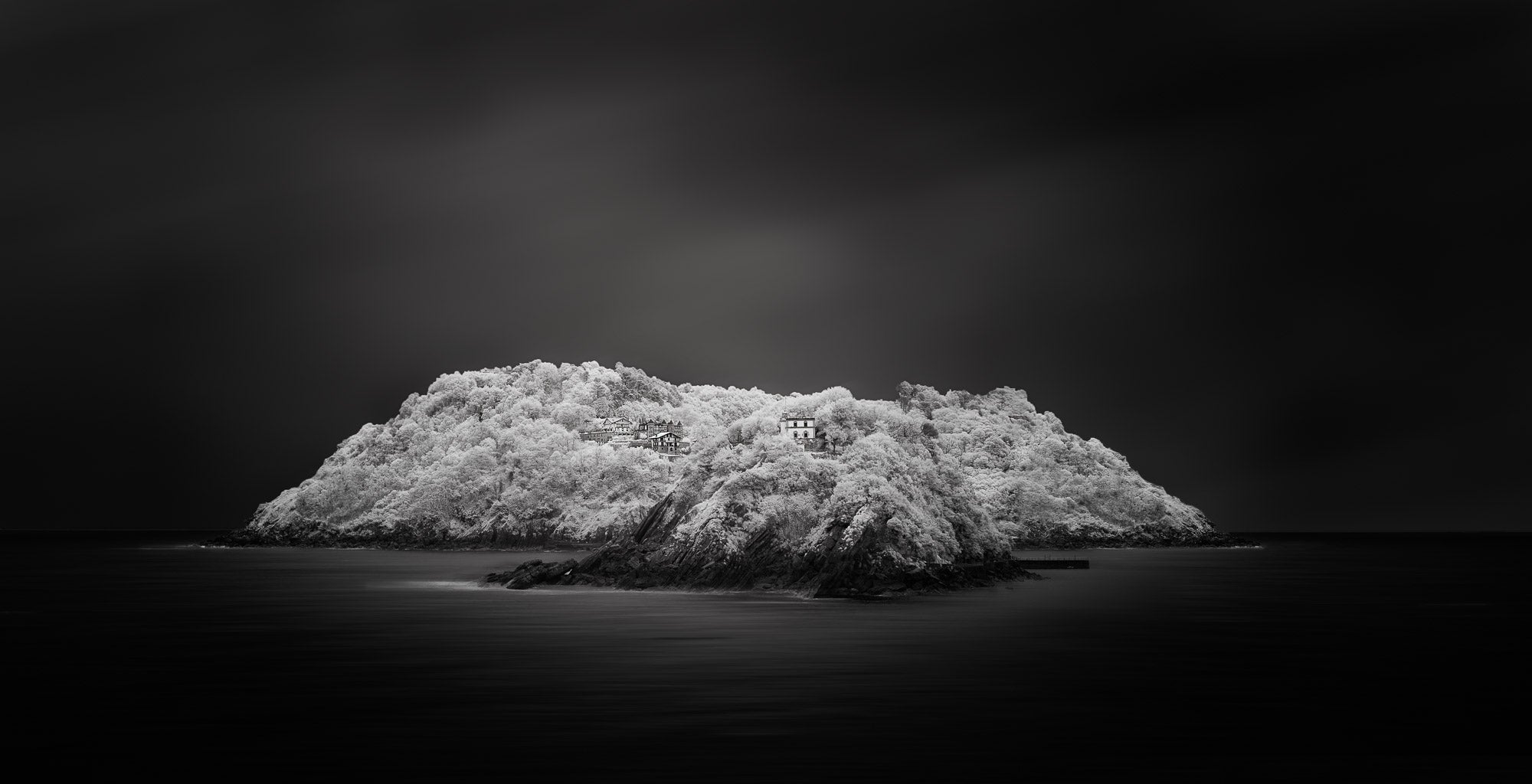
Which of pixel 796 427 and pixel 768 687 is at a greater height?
pixel 796 427

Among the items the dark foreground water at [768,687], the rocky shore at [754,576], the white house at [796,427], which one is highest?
the white house at [796,427]

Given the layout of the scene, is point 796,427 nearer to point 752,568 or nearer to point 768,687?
point 752,568

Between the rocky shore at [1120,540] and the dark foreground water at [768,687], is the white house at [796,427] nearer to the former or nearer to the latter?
the dark foreground water at [768,687]

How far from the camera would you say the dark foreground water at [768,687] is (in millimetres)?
25781

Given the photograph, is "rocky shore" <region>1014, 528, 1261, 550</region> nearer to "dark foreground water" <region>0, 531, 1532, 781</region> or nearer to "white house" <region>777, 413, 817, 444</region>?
"white house" <region>777, 413, 817, 444</region>

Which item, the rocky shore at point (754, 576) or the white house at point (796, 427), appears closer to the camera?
the rocky shore at point (754, 576)

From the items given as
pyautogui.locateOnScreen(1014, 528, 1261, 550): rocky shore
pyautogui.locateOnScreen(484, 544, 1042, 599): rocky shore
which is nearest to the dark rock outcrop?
pyautogui.locateOnScreen(484, 544, 1042, 599): rocky shore

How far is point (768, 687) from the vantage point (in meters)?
35.7

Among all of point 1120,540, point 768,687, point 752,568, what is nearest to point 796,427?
point 752,568

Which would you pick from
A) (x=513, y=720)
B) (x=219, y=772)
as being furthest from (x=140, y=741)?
(x=513, y=720)

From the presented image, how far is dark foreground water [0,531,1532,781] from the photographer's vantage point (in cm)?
2578

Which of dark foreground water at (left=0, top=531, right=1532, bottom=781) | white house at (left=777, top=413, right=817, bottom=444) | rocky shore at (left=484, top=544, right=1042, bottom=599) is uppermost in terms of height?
white house at (left=777, top=413, right=817, bottom=444)

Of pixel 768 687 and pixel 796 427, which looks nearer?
pixel 768 687

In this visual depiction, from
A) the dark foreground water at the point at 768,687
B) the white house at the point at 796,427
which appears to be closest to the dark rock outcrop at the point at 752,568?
the dark foreground water at the point at 768,687
